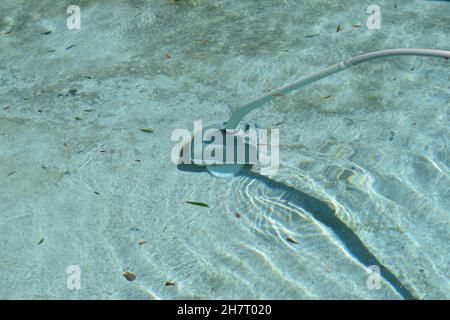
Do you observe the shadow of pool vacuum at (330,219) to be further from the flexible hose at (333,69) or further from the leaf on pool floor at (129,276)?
the leaf on pool floor at (129,276)

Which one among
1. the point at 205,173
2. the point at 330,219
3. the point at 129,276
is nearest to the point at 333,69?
the point at 330,219

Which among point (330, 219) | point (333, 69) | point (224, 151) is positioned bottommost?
point (330, 219)

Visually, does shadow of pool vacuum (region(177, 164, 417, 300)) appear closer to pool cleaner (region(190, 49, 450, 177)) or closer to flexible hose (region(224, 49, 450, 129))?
pool cleaner (region(190, 49, 450, 177))

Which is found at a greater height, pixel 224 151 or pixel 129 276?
pixel 224 151

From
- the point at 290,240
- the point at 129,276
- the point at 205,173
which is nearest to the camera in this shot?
the point at 129,276

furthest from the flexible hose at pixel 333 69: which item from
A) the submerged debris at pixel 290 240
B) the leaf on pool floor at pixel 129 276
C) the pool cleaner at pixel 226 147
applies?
the leaf on pool floor at pixel 129 276

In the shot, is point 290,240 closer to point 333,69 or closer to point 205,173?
point 205,173

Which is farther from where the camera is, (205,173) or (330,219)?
(205,173)
